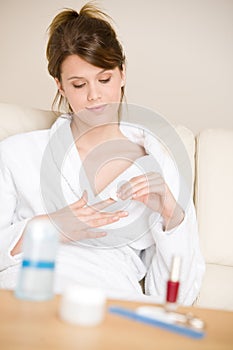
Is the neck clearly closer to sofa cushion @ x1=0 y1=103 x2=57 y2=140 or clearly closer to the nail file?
sofa cushion @ x1=0 y1=103 x2=57 y2=140

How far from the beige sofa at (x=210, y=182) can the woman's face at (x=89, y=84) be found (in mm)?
271

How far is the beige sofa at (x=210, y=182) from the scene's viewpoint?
1.83 m

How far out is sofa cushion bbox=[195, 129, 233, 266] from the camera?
6.04 ft

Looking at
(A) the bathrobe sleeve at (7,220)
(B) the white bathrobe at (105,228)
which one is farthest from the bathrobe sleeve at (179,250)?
(A) the bathrobe sleeve at (7,220)

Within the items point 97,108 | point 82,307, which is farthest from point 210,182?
point 82,307

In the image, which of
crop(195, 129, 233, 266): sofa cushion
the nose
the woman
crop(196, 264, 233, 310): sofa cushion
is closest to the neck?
the woman

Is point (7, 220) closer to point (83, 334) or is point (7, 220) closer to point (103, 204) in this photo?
point (103, 204)

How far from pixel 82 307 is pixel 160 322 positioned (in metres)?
0.11

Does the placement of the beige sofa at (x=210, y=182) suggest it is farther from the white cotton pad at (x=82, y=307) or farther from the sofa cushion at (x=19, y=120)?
the white cotton pad at (x=82, y=307)

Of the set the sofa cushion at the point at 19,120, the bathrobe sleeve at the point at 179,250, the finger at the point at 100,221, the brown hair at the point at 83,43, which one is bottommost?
the bathrobe sleeve at the point at 179,250

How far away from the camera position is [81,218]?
1.42m

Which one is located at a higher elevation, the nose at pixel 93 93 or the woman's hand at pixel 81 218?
the nose at pixel 93 93

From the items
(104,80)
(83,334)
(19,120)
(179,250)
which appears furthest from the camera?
(19,120)

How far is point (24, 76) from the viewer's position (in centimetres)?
227
